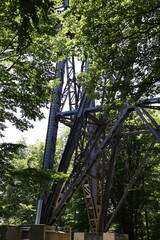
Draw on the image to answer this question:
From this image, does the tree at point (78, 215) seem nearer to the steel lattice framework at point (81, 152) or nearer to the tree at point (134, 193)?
the tree at point (134, 193)

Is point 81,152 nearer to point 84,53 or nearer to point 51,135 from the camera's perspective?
point 51,135

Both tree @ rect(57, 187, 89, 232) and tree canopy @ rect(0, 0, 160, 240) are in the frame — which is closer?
tree canopy @ rect(0, 0, 160, 240)

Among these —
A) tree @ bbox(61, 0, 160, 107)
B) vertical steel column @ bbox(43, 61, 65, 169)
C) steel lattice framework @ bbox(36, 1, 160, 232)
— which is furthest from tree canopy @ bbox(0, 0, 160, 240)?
vertical steel column @ bbox(43, 61, 65, 169)

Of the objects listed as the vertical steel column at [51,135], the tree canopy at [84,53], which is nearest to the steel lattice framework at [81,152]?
the vertical steel column at [51,135]

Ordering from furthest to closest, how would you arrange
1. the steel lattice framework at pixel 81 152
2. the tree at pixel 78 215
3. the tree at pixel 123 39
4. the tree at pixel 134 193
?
the tree at pixel 78 215 → the tree at pixel 134 193 → the steel lattice framework at pixel 81 152 → the tree at pixel 123 39

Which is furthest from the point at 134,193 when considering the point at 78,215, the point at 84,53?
the point at 84,53

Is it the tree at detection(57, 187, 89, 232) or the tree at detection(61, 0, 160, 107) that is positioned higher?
the tree at detection(61, 0, 160, 107)

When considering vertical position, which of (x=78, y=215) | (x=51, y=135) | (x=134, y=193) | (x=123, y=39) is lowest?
(x=78, y=215)

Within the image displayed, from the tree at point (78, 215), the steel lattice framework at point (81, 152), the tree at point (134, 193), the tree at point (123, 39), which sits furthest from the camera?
the tree at point (78, 215)

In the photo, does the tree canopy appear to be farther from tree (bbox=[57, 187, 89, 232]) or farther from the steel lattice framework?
tree (bbox=[57, 187, 89, 232])

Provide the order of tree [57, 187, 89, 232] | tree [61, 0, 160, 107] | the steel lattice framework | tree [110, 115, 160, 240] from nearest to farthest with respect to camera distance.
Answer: tree [61, 0, 160, 107]
the steel lattice framework
tree [110, 115, 160, 240]
tree [57, 187, 89, 232]

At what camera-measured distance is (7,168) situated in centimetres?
810

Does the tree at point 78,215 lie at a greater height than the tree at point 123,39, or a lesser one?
lesser

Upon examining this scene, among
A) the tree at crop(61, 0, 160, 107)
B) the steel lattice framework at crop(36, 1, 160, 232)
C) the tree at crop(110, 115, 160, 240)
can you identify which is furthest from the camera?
the tree at crop(110, 115, 160, 240)
